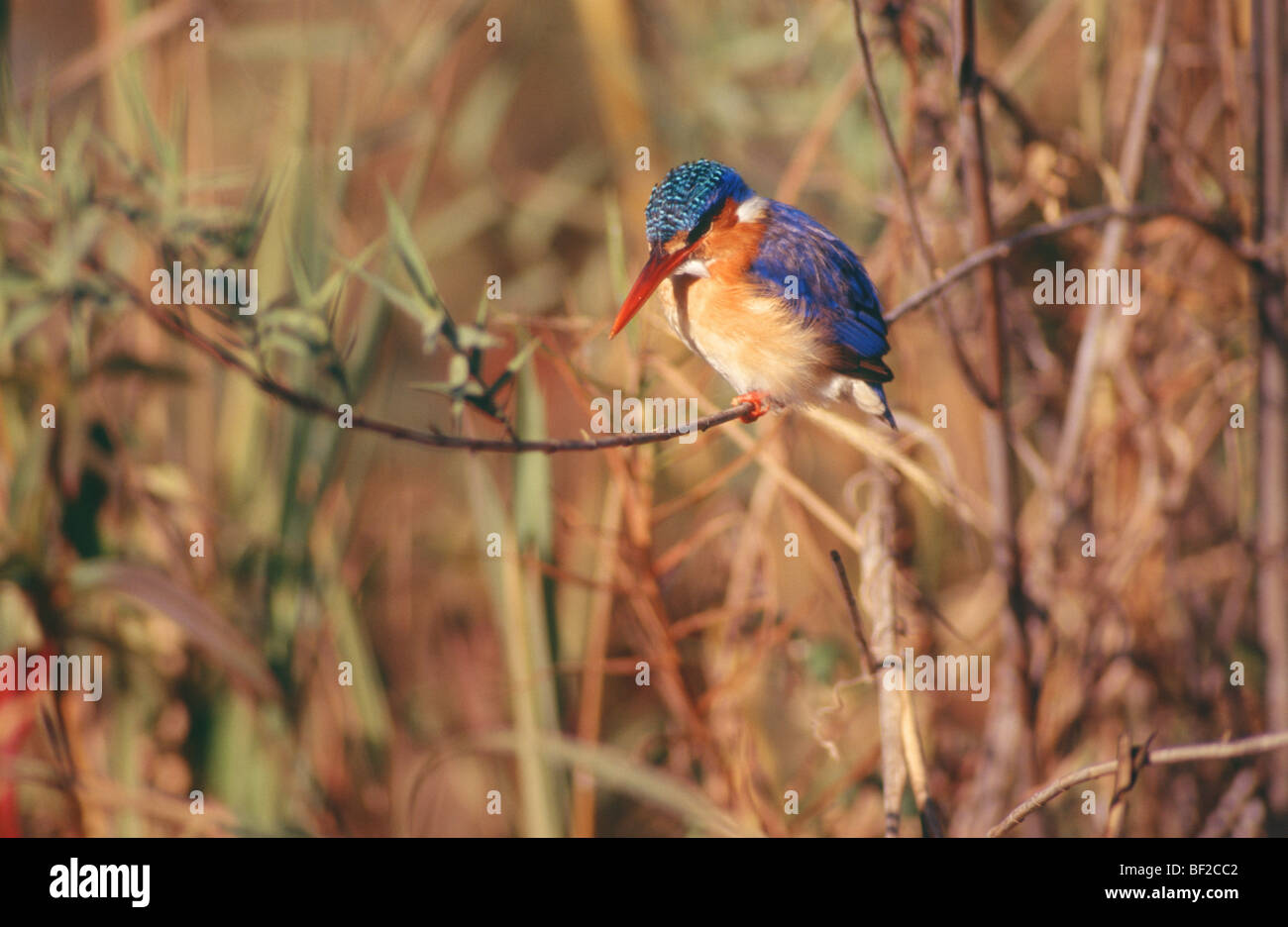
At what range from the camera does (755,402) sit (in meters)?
1.25

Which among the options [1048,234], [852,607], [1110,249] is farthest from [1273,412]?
[852,607]

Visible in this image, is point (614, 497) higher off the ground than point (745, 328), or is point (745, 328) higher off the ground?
point (745, 328)

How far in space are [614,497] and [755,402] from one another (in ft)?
1.39

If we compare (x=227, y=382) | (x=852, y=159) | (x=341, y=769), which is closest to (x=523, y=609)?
(x=341, y=769)

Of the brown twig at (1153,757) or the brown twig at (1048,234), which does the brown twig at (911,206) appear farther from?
the brown twig at (1153,757)

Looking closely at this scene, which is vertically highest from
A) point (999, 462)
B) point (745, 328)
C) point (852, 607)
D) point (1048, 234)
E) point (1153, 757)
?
point (1048, 234)

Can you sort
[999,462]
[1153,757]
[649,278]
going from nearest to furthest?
[1153,757] → [649,278] → [999,462]

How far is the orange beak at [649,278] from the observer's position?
3.62 feet

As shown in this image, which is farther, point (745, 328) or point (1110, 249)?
point (1110, 249)

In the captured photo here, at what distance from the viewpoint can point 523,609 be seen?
1.67m

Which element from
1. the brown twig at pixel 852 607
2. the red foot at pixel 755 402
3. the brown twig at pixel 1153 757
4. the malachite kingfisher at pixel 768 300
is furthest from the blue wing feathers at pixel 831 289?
the brown twig at pixel 1153 757

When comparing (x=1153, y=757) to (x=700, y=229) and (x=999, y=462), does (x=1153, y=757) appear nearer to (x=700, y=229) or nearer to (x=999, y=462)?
(x=999, y=462)

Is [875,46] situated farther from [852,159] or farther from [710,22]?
[710,22]

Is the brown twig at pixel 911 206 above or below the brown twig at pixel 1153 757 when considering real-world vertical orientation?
above
